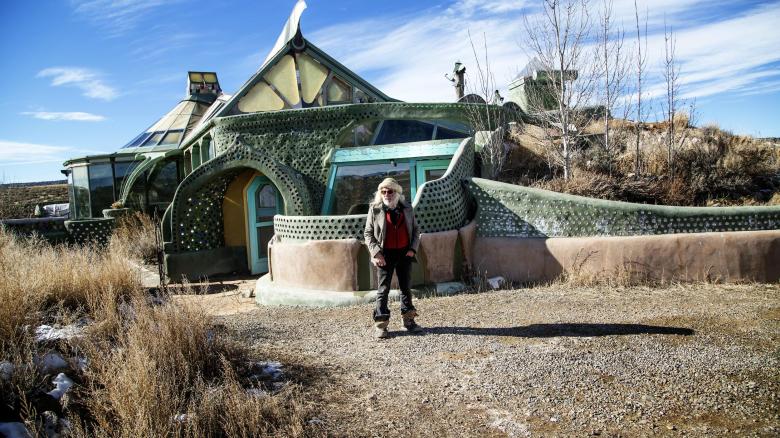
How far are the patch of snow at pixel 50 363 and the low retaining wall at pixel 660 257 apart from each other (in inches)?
220

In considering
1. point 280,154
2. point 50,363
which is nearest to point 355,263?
point 50,363

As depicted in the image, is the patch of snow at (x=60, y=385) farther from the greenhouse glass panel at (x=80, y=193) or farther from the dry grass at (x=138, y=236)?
the greenhouse glass panel at (x=80, y=193)

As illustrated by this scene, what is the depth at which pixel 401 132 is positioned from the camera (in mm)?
10203

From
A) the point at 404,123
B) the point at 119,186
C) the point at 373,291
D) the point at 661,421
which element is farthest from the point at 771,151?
the point at 119,186

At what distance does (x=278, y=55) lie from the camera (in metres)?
12.7

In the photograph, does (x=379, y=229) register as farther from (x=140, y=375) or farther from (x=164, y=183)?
(x=164, y=183)

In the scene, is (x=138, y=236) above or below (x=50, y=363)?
above

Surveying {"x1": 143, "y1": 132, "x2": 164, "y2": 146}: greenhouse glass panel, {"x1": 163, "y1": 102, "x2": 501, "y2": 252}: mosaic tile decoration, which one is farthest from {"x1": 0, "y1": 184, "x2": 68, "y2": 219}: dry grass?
{"x1": 163, "y1": 102, "x2": 501, "y2": 252}: mosaic tile decoration

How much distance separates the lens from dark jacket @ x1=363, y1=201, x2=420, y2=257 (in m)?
5.07

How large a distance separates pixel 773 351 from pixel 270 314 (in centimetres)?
563

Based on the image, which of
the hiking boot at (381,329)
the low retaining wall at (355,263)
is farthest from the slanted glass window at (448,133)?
the hiking boot at (381,329)

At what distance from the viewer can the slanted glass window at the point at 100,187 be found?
51.8ft

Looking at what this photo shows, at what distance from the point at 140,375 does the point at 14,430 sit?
2.68 feet

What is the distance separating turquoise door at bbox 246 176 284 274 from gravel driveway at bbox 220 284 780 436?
17.8ft
